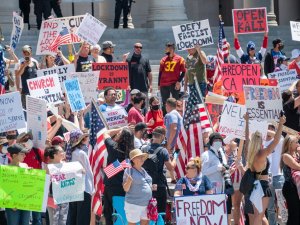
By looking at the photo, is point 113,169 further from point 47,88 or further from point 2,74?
point 2,74

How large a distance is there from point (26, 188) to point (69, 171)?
1.15m

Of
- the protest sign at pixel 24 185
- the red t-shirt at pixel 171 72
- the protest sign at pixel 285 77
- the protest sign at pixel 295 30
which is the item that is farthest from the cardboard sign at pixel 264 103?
the protest sign at pixel 295 30

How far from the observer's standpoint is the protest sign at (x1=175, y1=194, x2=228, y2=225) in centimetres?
1808

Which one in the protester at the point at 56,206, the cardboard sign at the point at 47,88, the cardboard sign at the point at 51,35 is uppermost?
the cardboard sign at the point at 51,35

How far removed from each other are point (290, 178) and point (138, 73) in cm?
741

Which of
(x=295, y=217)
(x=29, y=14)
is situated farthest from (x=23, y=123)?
(x=29, y=14)

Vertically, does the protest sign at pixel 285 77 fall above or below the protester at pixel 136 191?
above

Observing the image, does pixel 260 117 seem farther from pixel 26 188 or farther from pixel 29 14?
pixel 29 14

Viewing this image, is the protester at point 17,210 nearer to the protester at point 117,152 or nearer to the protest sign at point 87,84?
the protester at point 117,152

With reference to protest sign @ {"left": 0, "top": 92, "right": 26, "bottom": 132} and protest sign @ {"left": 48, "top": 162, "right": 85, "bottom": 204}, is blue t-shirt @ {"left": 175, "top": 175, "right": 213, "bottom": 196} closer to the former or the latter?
protest sign @ {"left": 48, "top": 162, "right": 85, "bottom": 204}

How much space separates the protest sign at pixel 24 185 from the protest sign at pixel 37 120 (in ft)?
5.21

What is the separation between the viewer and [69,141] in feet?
62.8

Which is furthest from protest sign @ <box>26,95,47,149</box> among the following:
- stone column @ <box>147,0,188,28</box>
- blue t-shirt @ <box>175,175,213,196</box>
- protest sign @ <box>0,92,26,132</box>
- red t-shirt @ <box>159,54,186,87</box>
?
stone column @ <box>147,0,188,28</box>

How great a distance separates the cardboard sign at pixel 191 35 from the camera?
25.0 m
